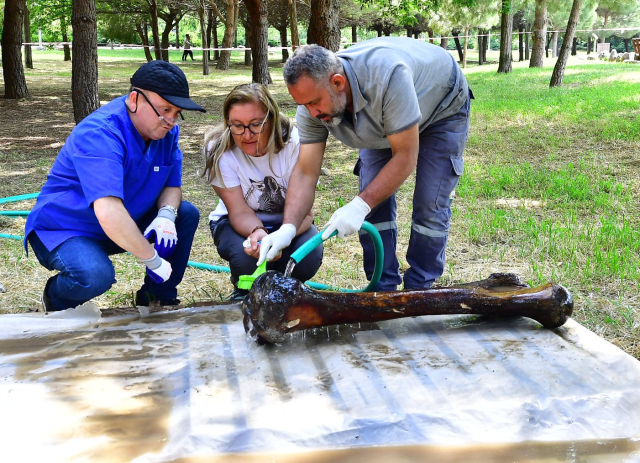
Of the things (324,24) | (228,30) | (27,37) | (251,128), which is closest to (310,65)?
(251,128)

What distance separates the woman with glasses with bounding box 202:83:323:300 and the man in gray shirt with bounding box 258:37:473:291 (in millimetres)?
158

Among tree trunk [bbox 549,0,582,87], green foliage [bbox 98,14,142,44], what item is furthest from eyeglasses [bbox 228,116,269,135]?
green foliage [bbox 98,14,142,44]

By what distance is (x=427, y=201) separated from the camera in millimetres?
2785

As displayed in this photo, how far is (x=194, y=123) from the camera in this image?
8859 millimetres

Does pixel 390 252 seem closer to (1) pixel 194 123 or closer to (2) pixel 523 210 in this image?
(2) pixel 523 210

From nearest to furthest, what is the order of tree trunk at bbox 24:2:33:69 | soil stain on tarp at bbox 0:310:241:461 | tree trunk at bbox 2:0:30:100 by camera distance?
soil stain on tarp at bbox 0:310:241:461
tree trunk at bbox 2:0:30:100
tree trunk at bbox 24:2:33:69

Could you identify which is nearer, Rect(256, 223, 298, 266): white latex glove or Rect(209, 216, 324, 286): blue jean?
Rect(256, 223, 298, 266): white latex glove

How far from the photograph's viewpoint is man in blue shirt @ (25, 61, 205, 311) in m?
2.28

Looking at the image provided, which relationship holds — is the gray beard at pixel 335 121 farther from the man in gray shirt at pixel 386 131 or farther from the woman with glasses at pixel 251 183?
the woman with glasses at pixel 251 183

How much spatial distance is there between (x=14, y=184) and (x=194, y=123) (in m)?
3.82

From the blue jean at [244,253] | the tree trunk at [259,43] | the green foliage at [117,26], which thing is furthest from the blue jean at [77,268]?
the green foliage at [117,26]

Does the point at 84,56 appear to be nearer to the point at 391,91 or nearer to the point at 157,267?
the point at 157,267

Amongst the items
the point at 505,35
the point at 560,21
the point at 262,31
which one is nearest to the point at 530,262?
the point at 262,31

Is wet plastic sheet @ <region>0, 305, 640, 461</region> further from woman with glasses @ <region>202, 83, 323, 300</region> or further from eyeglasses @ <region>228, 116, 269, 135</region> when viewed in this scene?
eyeglasses @ <region>228, 116, 269, 135</region>
